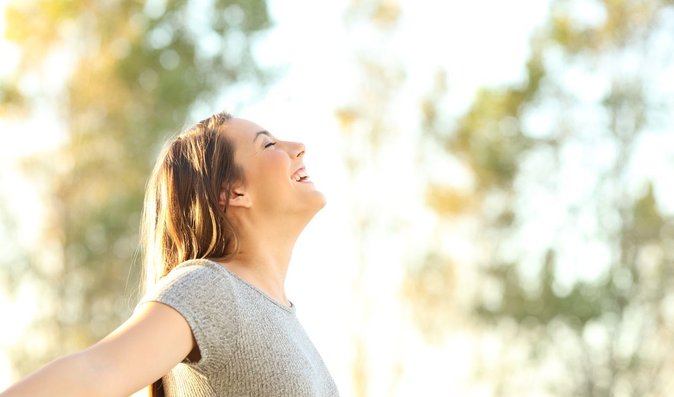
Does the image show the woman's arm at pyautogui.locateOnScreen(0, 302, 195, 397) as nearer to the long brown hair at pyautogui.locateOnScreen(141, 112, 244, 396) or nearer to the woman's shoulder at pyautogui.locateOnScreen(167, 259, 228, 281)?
the woman's shoulder at pyautogui.locateOnScreen(167, 259, 228, 281)

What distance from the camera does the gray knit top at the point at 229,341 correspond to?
4.90ft

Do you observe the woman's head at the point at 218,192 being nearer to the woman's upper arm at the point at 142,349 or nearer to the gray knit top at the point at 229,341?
the gray knit top at the point at 229,341

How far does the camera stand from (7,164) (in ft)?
42.5

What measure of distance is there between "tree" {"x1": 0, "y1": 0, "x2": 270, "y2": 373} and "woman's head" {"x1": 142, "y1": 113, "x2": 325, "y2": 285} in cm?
1064

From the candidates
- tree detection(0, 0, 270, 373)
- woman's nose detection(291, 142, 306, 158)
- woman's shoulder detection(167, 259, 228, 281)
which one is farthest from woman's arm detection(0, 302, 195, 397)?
tree detection(0, 0, 270, 373)

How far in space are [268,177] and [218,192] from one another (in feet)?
0.33

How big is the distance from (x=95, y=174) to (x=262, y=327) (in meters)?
12.0

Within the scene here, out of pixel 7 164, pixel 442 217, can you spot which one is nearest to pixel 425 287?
pixel 442 217

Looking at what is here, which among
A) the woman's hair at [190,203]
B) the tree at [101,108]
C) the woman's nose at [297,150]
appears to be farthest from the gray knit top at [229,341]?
the tree at [101,108]

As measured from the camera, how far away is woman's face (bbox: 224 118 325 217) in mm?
1882

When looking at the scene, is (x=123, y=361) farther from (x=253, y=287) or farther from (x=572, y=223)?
(x=572, y=223)

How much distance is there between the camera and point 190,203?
71.8 inches

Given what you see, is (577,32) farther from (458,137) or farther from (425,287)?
(425,287)

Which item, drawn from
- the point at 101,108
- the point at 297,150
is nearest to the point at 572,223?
the point at 101,108
